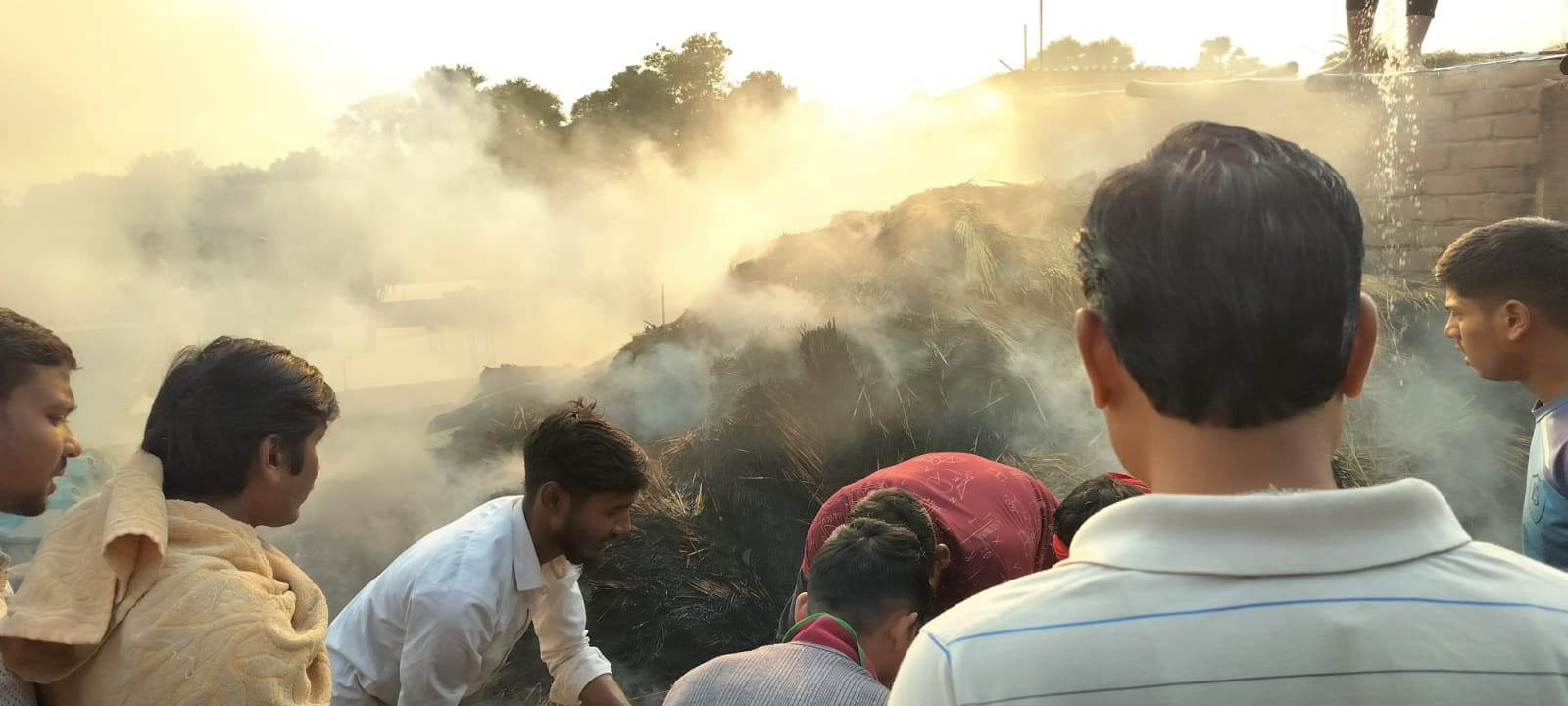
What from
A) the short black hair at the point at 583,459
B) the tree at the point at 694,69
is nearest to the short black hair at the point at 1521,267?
the short black hair at the point at 583,459

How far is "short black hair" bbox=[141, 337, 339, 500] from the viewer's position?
2.00m

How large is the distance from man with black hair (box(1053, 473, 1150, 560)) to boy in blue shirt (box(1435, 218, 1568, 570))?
94 centimetres

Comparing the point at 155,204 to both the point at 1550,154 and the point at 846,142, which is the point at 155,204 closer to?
the point at 846,142

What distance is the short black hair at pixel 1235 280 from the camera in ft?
2.89

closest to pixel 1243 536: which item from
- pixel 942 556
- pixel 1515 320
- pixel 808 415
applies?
pixel 942 556

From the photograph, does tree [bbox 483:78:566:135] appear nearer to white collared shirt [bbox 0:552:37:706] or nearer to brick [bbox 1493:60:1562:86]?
brick [bbox 1493:60:1562:86]

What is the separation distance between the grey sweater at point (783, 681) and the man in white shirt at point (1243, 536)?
109 cm

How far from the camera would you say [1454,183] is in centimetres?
780

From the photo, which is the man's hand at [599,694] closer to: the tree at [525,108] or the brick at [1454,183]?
the brick at [1454,183]

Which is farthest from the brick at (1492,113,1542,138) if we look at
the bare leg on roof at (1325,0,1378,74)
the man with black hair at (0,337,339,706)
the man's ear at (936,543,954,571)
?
the man with black hair at (0,337,339,706)

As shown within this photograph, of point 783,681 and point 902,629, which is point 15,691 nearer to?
point 783,681

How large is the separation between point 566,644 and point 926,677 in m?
2.70

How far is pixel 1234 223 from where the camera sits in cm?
88

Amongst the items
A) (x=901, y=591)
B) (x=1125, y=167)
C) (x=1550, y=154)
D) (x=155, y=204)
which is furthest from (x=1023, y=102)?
(x=1125, y=167)
